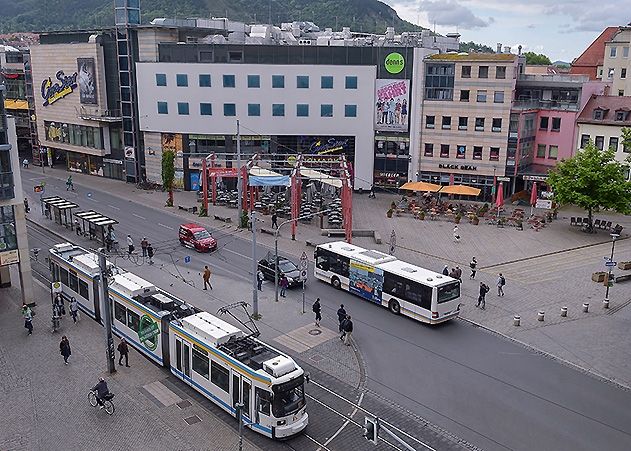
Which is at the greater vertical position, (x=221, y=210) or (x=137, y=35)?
(x=137, y=35)

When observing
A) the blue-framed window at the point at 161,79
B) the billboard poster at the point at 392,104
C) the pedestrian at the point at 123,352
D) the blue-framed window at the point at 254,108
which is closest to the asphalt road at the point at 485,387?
the pedestrian at the point at 123,352

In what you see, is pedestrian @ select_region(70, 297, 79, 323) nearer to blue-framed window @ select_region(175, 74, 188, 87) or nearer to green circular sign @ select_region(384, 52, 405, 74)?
blue-framed window @ select_region(175, 74, 188, 87)

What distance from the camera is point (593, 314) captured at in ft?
114

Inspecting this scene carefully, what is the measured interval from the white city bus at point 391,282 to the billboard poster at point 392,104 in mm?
30889

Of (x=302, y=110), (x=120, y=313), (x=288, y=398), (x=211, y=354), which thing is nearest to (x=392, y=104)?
(x=302, y=110)

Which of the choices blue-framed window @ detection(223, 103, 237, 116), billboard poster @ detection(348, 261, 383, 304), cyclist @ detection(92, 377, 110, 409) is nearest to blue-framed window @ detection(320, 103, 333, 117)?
blue-framed window @ detection(223, 103, 237, 116)

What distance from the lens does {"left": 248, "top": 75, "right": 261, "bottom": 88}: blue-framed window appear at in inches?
2633

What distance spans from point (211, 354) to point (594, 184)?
39842 millimetres

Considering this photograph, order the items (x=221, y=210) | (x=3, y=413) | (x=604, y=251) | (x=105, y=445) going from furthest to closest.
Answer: (x=221, y=210), (x=604, y=251), (x=3, y=413), (x=105, y=445)

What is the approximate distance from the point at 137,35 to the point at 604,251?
52.3 m

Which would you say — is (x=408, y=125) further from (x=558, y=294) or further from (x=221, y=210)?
(x=558, y=294)

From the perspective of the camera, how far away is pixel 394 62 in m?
65.9

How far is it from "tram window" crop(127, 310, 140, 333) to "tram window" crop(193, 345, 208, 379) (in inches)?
185

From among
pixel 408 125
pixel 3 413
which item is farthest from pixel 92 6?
pixel 3 413
